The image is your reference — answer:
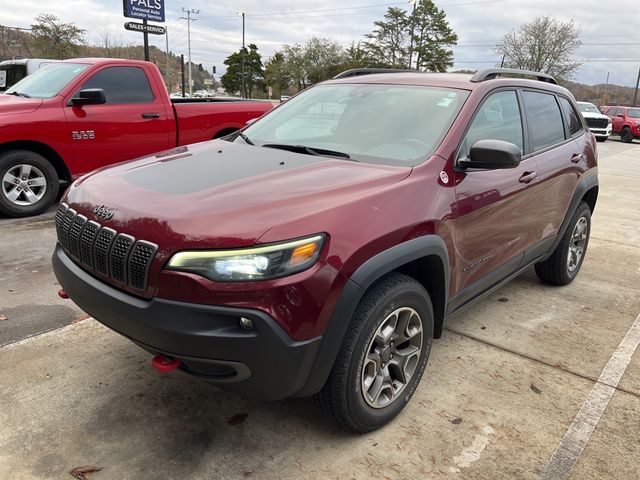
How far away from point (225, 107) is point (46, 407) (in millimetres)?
5717

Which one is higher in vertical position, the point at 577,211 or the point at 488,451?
the point at 577,211

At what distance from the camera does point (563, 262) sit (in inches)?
175

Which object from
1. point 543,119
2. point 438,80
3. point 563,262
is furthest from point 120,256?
point 563,262

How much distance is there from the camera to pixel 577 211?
445 cm

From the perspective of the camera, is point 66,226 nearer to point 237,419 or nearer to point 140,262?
point 140,262

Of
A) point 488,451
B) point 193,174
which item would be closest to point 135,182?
point 193,174

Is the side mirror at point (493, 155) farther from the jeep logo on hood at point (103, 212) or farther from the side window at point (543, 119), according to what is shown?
the jeep logo on hood at point (103, 212)

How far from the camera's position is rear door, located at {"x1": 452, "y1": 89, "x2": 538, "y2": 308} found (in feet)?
9.40

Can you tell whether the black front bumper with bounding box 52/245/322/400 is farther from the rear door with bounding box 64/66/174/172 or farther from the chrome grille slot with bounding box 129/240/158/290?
the rear door with bounding box 64/66/174/172

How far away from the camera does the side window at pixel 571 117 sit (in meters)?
4.36

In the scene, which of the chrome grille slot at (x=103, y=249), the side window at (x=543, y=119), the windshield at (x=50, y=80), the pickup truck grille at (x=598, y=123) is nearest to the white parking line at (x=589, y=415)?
the side window at (x=543, y=119)

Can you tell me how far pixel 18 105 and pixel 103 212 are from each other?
4.63 meters

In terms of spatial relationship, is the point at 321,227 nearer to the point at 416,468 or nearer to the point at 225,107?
the point at 416,468

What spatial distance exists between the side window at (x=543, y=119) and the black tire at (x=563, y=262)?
75cm
